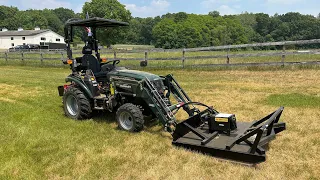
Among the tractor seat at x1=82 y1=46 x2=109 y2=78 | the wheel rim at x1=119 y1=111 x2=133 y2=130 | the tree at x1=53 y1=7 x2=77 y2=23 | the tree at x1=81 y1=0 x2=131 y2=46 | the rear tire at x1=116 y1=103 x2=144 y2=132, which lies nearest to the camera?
the rear tire at x1=116 y1=103 x2=144 y2=132

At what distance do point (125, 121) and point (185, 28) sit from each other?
75897 millimetres

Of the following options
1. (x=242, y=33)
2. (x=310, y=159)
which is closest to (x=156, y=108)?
(x=310, y=159)

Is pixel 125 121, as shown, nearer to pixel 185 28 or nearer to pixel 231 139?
pixel 231 139

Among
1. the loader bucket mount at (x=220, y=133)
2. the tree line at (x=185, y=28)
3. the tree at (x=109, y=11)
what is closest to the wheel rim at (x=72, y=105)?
the loader bucket mount at (x=220, y=133)

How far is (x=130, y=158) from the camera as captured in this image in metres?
4.64

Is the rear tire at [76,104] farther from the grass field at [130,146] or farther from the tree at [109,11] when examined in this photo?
the tree at [109,11]

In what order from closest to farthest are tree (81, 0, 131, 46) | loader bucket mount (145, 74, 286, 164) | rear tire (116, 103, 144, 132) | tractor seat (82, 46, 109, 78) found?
loader bucket mount (145, 74, 286, 164)
rear tire (116, 103, 144, 132)
tractor seat (82, 46, 109, 78)
tree (81, 0, 131, 46)

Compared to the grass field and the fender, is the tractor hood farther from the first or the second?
the grass field

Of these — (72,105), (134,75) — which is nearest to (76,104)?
(72,105)

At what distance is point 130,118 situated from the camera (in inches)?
231

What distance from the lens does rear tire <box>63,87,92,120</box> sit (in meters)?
6.49

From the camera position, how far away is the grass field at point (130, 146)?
13.5 ft

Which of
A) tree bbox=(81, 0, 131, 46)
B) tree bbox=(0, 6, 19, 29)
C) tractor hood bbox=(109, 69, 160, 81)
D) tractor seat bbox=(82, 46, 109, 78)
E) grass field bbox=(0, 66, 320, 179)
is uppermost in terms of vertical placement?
tree bbox=(0, 6, 19, 29)

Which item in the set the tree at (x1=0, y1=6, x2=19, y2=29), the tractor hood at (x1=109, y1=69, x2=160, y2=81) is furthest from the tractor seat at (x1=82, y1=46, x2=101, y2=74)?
the tree at (x1=0, y1=6, x2=19, y2=29)
